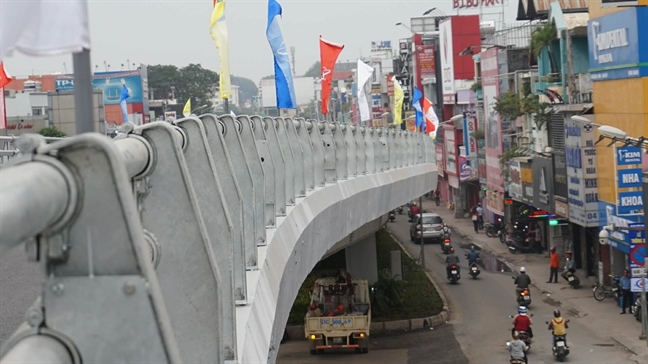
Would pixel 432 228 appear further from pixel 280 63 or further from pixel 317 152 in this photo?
pixel 317 152

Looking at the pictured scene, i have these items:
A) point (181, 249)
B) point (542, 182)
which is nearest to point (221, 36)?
point (181, 249)

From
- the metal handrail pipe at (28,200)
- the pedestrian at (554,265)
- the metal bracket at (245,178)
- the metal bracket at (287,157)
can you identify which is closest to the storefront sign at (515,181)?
the pedestrian at (554,265)

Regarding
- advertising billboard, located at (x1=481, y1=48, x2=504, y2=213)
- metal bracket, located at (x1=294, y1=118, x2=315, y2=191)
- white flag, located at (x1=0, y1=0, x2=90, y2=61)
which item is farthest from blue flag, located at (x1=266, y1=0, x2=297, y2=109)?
advertising billboard, located at (x1=481, y1=48, x2=504, y2=213)

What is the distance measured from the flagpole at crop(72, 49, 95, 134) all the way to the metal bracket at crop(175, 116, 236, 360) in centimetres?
163

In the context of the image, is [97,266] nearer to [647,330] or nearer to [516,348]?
[516,348]

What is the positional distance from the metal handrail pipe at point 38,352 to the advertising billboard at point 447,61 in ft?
216

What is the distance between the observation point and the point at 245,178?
815cm

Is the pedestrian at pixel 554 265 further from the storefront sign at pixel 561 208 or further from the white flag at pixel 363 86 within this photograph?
the white flag at pixel 363 86

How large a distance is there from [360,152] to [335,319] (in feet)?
23.3

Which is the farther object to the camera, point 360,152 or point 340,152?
point 360,152

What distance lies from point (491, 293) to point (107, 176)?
32528 mm

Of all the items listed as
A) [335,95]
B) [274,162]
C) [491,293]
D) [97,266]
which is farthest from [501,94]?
[335,95]

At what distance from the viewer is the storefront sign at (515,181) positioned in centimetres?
4541

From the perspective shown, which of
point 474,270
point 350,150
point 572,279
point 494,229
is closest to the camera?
point 350,150
